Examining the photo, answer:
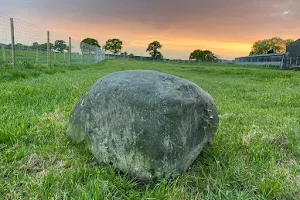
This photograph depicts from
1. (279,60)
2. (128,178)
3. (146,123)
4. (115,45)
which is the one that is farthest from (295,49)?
(115,45)

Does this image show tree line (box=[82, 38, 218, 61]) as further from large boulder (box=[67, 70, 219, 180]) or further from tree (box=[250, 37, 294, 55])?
→ large boulder (box=[67, 70, 219, 180])

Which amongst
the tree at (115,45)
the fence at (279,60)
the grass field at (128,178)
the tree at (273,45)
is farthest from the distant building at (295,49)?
the tree at (115,45)

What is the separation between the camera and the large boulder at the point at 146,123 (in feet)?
7.20

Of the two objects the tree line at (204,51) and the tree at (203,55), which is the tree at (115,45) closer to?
Result: the tree line at (204,51)

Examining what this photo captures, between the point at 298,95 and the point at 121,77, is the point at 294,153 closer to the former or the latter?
the point at 121,77

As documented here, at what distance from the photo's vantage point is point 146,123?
87.8 inches

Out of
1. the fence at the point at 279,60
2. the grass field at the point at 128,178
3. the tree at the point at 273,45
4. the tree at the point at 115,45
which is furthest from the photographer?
the tree at the point at 115,45

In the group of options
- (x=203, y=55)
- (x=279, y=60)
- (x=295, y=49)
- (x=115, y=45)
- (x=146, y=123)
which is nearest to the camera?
(x=146, y=123)

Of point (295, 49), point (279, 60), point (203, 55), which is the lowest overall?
point (279, 60)

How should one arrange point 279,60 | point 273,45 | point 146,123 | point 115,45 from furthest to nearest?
point 115,45
point 273,45
point 279,60
point 146,123

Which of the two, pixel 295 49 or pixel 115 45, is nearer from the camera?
pixel 295 49

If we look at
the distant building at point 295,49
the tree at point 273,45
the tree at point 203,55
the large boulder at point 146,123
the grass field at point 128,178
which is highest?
the tree at point 273,45

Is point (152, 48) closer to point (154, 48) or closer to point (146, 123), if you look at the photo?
point (154, 48)

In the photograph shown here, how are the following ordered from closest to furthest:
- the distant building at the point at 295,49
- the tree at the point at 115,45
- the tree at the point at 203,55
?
the distant building at the point at 295,49
the tree at the point at 203,55
the tree at the point at 115,45
